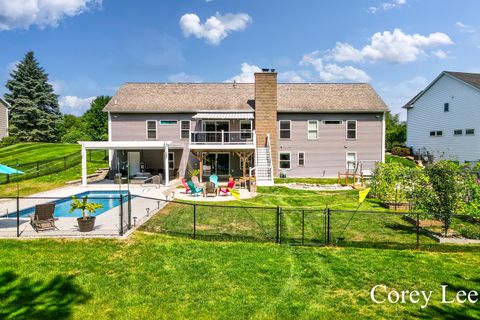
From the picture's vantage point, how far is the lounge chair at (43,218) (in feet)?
32.2

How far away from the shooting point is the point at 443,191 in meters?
10.4

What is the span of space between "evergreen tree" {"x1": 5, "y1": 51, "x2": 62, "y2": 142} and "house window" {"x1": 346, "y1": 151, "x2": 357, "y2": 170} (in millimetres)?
44415

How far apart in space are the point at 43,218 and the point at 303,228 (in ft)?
27.9

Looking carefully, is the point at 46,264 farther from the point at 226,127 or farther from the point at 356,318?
the point at 226,127

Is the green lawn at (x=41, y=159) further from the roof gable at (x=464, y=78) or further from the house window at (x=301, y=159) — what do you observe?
the roof gable at (x=464, y=78)

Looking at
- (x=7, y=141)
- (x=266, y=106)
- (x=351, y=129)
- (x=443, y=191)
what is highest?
(x=266, y=106)

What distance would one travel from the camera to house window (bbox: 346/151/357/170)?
2511cm

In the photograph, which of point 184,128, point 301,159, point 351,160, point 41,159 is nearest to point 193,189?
point 184,128

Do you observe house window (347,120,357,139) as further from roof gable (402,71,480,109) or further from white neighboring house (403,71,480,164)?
roof gable (402,71,480,109)

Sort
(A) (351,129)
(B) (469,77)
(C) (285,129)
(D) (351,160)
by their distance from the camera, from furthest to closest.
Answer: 1. (B) (469,77)
2. (D) (351,160)
3. (A) (351,129)
4. (C) (285,129)

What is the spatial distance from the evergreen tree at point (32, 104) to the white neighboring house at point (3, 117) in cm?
150

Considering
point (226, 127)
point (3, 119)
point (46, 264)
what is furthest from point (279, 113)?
point (3, 119)

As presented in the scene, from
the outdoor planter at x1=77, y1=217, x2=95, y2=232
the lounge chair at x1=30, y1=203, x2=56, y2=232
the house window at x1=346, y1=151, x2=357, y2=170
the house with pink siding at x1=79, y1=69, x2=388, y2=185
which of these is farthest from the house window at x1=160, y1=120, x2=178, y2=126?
the outdoor planter at x1=77, y1=217, x2=95, y2=232

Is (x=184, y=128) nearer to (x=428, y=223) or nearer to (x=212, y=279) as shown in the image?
(x=428, y=223)
